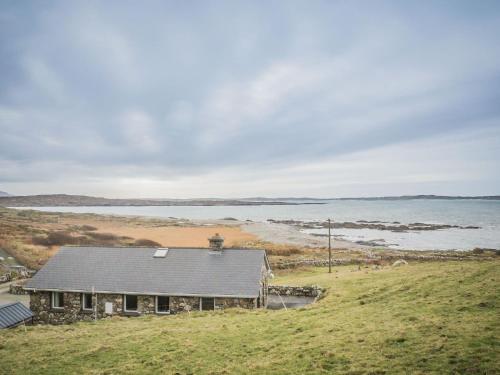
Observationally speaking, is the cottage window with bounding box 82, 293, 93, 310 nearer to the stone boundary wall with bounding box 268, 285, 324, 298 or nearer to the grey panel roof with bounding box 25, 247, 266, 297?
the grey panel roof with bounding box 25, 247, 266, 297

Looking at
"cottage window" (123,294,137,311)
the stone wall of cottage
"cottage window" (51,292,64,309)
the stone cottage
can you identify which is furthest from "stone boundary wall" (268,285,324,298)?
"cottage window" (51,292,64,309)

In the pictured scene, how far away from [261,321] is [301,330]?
388cm

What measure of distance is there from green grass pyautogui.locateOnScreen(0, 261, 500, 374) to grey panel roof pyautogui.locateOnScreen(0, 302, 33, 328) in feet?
4.51

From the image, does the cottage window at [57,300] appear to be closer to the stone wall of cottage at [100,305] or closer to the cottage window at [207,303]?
the stone wall of cottage at [100,305]

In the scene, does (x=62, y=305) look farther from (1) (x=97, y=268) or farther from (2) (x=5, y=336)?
(2) (x=5, y=336)

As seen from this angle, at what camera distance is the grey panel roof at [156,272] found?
98.2 ft

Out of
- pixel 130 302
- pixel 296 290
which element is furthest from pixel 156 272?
pixel 296 290

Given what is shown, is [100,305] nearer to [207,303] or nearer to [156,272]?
[156,272]

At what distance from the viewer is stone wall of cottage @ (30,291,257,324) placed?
29.5 m

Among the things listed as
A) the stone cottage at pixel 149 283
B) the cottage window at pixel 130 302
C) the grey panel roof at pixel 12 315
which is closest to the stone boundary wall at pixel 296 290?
the stone cottage at pixel 149 283

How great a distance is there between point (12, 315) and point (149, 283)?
1008 cm

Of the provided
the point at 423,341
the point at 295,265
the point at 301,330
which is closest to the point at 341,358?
the point at 423,341

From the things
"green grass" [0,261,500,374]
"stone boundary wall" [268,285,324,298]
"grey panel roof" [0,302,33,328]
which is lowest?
"stone boundary wall" [268,285,324,298]

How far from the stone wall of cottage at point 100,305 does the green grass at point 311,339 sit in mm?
2083
